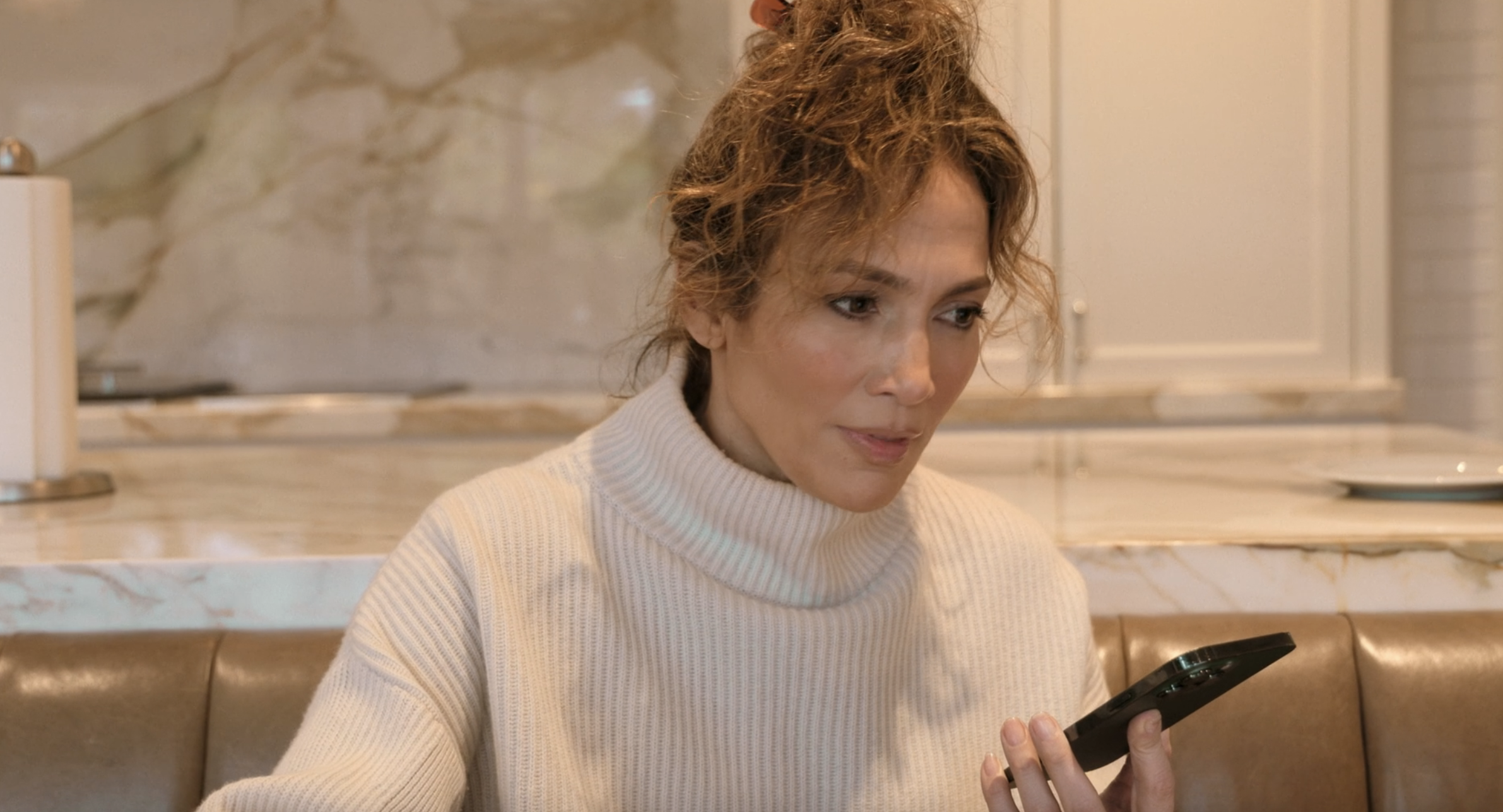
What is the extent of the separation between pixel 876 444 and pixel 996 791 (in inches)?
9.6

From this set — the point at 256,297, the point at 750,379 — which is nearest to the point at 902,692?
the point at 750,379

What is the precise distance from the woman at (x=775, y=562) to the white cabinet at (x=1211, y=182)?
196cm

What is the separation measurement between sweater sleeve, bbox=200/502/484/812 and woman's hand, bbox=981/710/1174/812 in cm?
37

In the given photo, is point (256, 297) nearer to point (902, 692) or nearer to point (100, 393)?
point (100, 393)

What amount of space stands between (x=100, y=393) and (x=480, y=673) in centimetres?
250

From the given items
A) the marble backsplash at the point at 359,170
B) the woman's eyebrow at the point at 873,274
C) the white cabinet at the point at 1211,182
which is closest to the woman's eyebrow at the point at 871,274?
the woman's eyebrow at the point at 873,274

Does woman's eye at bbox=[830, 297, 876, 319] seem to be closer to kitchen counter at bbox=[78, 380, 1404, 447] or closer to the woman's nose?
the woman's nose

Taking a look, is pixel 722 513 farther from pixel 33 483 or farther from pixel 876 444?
pixel 33 483

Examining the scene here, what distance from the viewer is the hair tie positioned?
104 centimetres

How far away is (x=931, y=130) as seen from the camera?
1.00 meters

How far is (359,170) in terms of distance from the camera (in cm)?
356

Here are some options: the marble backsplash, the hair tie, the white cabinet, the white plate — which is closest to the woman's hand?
the hair tie

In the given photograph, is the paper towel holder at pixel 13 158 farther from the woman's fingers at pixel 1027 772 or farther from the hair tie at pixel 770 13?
the woman's fingers at pixel 1027 772

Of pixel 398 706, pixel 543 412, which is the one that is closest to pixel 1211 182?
pixel 543 412
